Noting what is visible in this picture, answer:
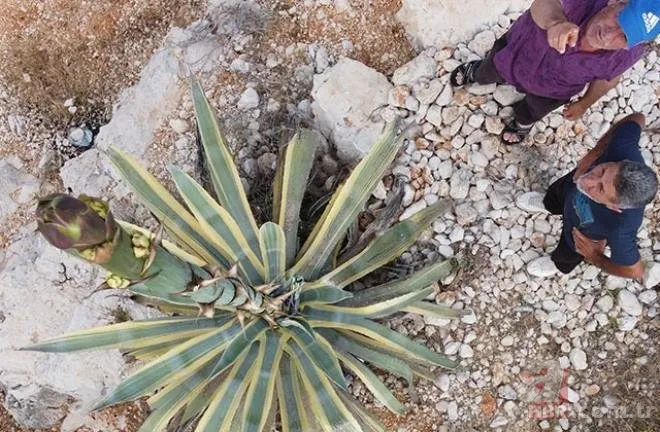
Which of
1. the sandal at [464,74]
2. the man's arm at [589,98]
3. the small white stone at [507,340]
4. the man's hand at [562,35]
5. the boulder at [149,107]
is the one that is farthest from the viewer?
the boulder at [149,107]

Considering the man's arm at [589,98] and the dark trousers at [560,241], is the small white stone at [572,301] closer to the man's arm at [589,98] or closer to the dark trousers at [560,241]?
the dark trousers at [560,241]

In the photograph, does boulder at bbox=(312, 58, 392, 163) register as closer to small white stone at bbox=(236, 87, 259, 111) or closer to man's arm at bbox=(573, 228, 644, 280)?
small white stone at bbox=(236, 87, 259, 111)

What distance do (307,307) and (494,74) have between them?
3.79ft

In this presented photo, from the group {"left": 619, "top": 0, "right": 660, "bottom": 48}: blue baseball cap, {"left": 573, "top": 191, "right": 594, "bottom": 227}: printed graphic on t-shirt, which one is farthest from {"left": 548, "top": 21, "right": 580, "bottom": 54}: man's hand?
{"left": 573, "top": 191, "right": 594, "bottom": 227}: printed graphic on t-shirt

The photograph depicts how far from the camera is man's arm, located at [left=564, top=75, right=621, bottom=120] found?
237 cm

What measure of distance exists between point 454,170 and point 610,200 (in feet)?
2.68

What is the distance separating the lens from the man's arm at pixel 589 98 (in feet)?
7.79

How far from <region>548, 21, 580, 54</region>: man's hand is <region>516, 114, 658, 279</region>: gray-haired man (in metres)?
0.41

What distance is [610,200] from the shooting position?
2059mm

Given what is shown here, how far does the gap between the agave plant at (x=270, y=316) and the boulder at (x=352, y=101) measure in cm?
41

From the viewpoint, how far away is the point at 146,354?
2438mm

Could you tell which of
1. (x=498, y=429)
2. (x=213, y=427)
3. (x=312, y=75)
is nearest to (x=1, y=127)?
(x=312, y=75)

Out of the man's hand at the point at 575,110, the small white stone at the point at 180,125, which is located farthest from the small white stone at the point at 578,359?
the small white stone at the point at 180,125

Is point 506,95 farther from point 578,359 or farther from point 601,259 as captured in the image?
point 578,359
